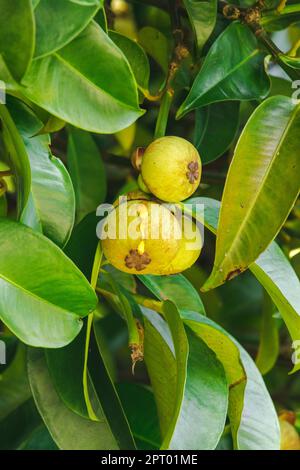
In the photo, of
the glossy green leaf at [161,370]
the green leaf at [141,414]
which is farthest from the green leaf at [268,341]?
the glossy green leaf at [161,370]

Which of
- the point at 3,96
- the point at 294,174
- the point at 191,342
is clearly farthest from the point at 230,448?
the point at 3,96

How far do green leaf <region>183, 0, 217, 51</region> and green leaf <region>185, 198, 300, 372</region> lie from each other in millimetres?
171

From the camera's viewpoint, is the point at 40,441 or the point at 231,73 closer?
the point at 231,73

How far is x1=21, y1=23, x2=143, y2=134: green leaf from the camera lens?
0.62m

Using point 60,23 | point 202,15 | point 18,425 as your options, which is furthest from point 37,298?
point 18,425

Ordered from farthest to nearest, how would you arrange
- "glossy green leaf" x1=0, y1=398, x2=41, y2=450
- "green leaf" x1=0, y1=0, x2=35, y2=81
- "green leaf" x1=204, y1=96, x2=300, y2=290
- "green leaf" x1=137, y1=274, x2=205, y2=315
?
1. "glossy green leaf" x1=0, y1=398, x2=41, y2=450
2. "green leaf" x1=137, y1=274, x2=205, y2=315
3. "green leaf" x1=204, y1=96, x2=300, y2=290
4. "green leaf" x1=0, y1=0, x2=35, y2=81

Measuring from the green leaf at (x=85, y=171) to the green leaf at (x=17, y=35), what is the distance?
20.8 inches

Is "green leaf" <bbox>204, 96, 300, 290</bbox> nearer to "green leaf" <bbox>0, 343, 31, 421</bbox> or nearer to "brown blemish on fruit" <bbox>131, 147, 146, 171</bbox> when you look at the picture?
"brown blemish on fruit" <bbox>131, 147, 146, 171</bbox>

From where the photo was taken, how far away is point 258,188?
684mm

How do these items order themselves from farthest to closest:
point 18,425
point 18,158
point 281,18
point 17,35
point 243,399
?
point 18,425
point 281,18
point 243,399
point 18,158
point 17,35

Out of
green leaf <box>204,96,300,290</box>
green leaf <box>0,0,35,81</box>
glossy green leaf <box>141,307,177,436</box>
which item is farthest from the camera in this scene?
glossy green leaf <box>141,307,177,436</box>

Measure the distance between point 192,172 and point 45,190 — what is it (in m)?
0.13

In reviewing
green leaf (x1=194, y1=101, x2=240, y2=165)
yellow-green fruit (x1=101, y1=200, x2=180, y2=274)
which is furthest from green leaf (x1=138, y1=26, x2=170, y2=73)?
yellow-green fruit (x1=101, y1=200, x2=180, y2=274)

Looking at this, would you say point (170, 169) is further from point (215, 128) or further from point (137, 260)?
point (215, 128)
